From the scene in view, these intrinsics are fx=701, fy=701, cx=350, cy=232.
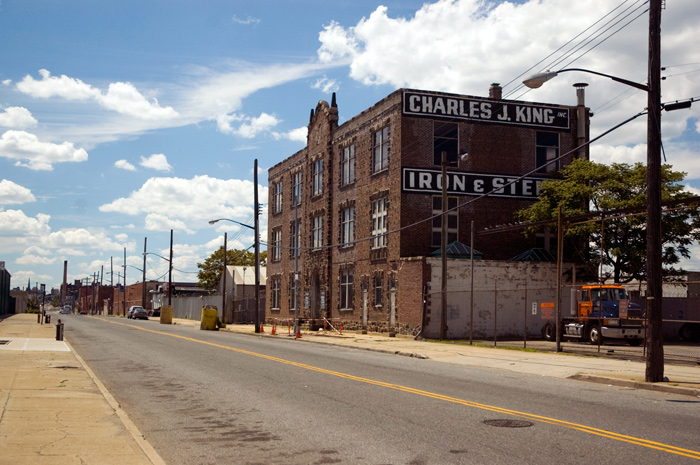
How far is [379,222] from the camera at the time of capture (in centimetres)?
4003

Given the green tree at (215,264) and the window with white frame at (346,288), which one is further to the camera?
the green tree at (215,264)

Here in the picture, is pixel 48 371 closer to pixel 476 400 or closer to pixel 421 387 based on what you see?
pixel 421 387

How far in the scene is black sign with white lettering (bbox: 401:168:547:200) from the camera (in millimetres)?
37844

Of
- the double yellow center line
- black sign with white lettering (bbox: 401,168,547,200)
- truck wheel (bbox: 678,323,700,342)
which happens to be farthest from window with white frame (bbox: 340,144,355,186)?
the double yellow center line

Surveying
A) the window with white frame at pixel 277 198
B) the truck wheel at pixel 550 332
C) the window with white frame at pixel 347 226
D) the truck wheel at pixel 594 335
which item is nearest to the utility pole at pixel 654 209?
the truck wheel at pixel 594 335

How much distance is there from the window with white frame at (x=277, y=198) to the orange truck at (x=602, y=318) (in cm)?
3162

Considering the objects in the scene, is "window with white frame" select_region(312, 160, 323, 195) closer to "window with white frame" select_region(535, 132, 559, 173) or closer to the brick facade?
the brick facade

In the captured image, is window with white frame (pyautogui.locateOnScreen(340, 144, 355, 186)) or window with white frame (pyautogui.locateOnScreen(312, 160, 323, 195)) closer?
window with white frame (pyautogui.locateOnScreen(340, 144, 355, 186))

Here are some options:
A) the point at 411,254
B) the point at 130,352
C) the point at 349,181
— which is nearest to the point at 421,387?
the point at 130,352

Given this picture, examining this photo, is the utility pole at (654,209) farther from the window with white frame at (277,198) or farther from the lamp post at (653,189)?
the window with white frame at (277,198)

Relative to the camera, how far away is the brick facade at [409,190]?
3762 cm

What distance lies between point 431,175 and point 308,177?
1510cm

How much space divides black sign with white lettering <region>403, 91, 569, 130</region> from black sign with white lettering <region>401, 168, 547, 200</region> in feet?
10.2

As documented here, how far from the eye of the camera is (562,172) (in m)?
38.2
